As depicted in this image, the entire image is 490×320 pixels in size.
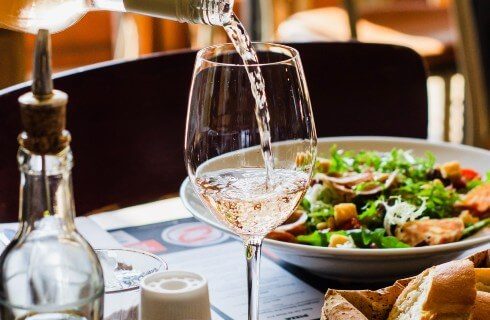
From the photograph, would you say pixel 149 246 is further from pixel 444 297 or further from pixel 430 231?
pixel 444 297

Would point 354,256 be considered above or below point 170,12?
below

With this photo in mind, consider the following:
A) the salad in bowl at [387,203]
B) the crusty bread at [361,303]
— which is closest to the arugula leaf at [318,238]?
the salad in bowl at [387,203]

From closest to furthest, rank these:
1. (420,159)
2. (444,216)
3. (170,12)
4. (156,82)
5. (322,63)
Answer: (170,12) → (444,216) → (420,159) → (156,82) → (322,63)

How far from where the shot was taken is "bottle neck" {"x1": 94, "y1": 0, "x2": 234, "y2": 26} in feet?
2.65

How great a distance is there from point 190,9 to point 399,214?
48cm

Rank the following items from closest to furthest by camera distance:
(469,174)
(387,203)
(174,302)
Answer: (174,302) < (387,203) < (469,174)

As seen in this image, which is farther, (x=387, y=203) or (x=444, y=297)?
(x=387, y=203)

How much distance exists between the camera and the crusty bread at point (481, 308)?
85cm

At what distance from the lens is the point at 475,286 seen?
0.84m

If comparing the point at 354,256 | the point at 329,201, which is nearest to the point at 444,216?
the point at 329,201

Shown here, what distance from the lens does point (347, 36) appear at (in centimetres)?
324

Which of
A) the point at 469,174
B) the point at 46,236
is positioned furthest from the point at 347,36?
the point at 46,236

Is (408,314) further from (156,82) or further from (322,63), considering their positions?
(322,63)

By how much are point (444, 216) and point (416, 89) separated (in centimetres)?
72
